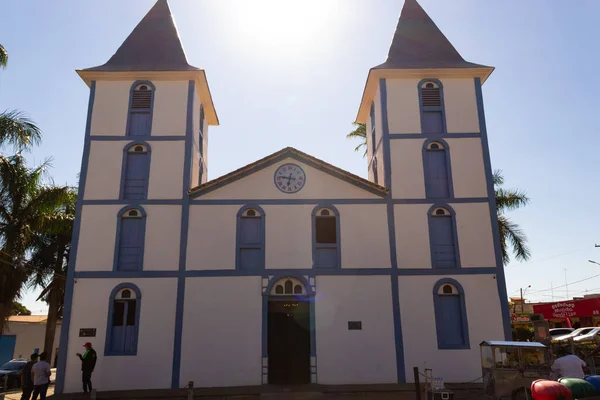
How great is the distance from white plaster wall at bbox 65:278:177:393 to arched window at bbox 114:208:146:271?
65 cm

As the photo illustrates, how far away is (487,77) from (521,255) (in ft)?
35.6

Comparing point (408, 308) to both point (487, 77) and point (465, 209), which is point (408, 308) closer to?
point (465, 209)

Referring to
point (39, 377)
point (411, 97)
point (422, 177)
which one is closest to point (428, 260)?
point (422, 177)

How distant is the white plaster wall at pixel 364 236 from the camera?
18.5 meters

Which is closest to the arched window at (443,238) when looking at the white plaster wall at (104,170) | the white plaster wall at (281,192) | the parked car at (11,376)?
the white plaster wall at (281,192)

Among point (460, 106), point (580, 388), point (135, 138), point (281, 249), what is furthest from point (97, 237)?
point (580, 388)

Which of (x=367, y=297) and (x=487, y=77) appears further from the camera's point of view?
(x=487, y=77)

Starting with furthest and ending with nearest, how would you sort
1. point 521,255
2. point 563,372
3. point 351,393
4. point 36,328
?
point 36,328 < point 521,255 < point 351,393 < point 563,372

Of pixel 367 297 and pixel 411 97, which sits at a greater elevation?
pixel 411 97

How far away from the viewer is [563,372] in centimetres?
1096

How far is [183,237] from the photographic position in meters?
18.6

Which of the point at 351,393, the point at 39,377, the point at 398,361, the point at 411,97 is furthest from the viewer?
the point at 411,97

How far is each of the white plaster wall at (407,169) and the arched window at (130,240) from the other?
9.77 meters

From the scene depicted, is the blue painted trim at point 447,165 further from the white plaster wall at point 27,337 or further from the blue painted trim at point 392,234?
the white plaster wall at point 27,337
